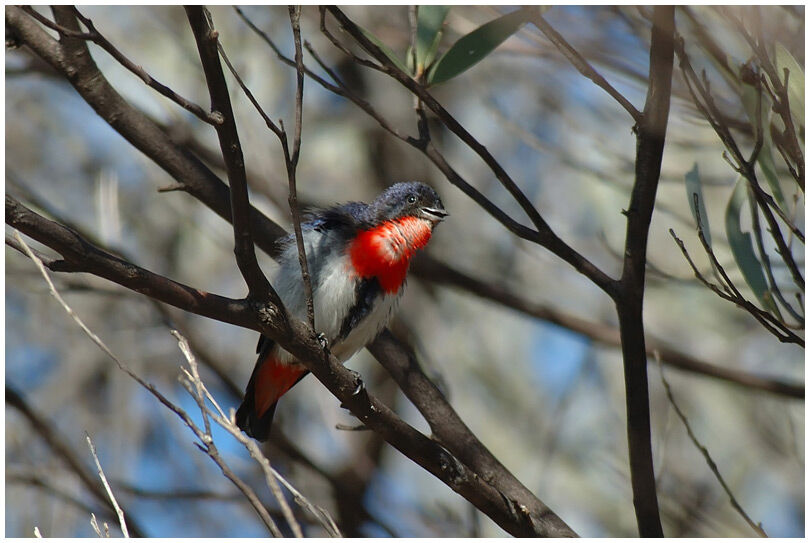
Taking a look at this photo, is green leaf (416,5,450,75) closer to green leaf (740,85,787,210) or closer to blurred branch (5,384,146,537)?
green leaf (740,85,787,210)

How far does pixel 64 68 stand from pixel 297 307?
132 cm

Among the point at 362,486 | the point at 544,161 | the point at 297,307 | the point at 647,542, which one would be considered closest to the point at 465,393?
the point at 544,161

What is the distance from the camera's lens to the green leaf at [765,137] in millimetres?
2826

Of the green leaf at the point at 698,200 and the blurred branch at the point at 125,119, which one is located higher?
the green leaf at the point at 698,200

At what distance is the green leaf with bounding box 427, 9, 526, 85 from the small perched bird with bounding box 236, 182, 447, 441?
36.0 inches

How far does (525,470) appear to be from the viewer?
8.24 meters

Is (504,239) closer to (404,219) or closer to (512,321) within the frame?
(512,321)

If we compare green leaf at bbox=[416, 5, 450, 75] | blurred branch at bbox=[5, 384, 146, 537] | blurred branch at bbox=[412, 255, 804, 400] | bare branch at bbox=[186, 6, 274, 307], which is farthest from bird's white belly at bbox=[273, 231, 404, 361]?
blurred branch at bbox=[5, 384, 146, 537]

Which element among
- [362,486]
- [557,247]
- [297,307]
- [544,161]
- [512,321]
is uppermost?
[544,161]

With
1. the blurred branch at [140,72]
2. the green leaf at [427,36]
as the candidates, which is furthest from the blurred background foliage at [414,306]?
the blurred branch at [140,72]

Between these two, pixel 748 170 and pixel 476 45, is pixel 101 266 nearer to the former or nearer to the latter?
pixel 476 45

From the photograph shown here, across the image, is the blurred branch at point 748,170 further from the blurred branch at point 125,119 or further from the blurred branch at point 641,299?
the blurred branch at point 125,119

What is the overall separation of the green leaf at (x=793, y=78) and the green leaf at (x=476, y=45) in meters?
0.86

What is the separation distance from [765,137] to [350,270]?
1.72 meters
